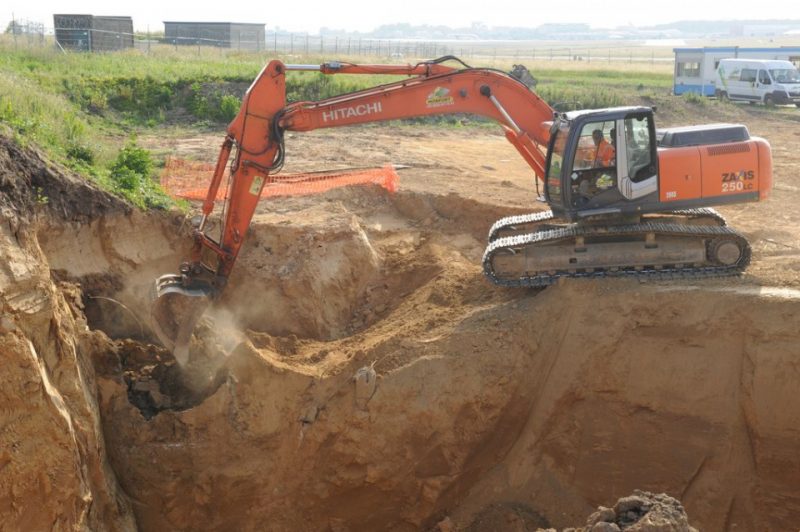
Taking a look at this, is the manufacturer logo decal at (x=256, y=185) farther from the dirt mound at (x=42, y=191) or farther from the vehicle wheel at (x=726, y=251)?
the vehicle wheel at (x=726, y=251)

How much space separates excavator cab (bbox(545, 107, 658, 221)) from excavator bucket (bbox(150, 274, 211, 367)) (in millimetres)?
4667

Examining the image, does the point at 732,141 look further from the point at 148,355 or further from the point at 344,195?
the point at 148,355

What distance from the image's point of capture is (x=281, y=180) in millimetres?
16641

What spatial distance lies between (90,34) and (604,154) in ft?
88.2

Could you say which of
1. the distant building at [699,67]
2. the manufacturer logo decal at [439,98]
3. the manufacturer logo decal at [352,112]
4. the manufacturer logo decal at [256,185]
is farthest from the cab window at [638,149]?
the distant building at [699,67]

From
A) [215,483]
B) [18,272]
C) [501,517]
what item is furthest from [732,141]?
[18,272]

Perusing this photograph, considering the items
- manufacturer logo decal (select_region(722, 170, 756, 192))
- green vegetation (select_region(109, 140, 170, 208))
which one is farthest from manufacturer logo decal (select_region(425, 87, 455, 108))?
green vegetation (select_region(109, 140, 170, 208))

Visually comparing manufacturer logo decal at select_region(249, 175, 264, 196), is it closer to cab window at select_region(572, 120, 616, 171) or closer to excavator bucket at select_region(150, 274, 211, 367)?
excavator bucket at select_region(150, 274, 211, 367)

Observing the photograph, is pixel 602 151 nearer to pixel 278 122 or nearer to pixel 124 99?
pixel 278 122

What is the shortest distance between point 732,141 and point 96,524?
29.3 feet

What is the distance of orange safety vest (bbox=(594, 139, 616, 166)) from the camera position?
38.9ft

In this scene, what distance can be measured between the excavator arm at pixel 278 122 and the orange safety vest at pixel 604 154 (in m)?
0.79

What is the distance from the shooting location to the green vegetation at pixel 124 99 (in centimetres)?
1371

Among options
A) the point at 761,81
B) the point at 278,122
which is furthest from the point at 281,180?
the point at 761,81
